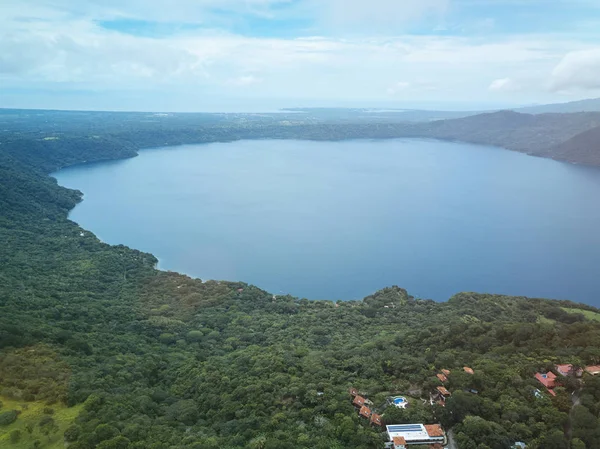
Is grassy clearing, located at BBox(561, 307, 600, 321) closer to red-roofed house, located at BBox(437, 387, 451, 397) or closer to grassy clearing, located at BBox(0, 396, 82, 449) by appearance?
red-roofed house, located at BBox(437, 387, 451, 397)

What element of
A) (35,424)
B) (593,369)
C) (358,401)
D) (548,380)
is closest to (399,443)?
(358,401)

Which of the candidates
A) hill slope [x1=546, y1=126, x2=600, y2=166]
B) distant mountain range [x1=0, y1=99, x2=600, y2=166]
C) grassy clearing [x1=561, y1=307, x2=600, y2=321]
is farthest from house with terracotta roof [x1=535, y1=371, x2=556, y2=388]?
distant mountain range [x1=0, y1=99, x2=600, y2=166]

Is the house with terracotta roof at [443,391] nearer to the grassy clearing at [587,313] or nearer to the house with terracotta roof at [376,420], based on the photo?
the house with terracotta roof at [376,420]

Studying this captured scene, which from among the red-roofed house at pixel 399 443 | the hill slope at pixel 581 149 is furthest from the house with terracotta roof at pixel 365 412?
the hill slope at pixel 581 149

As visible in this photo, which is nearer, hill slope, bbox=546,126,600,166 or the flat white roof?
the flat white roof

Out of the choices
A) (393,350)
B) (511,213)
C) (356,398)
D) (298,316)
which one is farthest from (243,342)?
(511,213)
